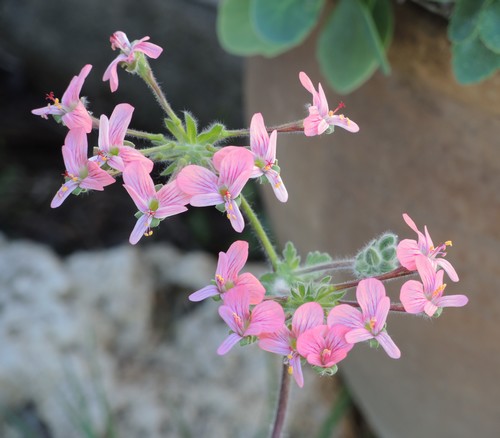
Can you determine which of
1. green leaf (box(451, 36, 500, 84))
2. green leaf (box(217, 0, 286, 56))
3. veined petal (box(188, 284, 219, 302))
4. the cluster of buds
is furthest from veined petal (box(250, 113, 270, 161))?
green leaf (box(217, 0, 286, 56))

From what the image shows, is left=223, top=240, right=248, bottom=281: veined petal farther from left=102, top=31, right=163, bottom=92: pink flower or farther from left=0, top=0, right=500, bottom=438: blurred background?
left=0, top=0, right=500, bottom=438: blurred background

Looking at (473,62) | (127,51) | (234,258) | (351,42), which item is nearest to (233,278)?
(234,258)

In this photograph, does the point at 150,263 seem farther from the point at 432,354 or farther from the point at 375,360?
the point at 432,354

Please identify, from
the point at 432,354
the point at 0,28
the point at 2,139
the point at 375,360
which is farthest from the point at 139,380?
the point at 0,28

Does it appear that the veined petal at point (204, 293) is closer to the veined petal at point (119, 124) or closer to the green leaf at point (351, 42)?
the veined petal at point (119, 124)

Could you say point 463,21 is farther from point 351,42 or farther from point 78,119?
point 78,119

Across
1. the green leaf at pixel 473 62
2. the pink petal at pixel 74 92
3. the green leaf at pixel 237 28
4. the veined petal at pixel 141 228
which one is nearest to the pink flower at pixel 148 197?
the veined petal at pixel 141 228
